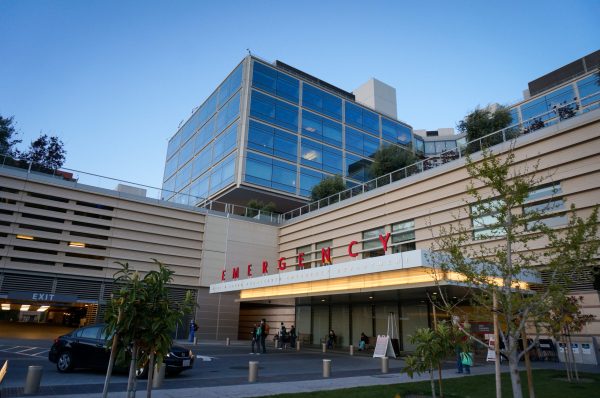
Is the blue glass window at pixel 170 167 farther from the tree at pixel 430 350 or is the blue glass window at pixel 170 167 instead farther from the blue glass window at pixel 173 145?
the tree at pixel 430 350

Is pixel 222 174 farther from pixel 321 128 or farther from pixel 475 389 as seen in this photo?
pixel 475 389

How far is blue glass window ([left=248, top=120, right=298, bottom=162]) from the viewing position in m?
41.7

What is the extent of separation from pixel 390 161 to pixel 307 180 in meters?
9.59

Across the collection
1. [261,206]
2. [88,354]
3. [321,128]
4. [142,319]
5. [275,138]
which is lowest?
[88,354]

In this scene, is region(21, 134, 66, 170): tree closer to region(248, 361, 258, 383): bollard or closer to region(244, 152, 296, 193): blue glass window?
region(244, 152, 296, 193): blue glass window

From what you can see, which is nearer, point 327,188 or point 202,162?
point 327,188

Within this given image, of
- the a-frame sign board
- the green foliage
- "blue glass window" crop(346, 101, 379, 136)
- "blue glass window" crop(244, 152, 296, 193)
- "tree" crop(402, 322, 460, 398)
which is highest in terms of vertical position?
"blue glass window" crop(346, 101, 379, 136)

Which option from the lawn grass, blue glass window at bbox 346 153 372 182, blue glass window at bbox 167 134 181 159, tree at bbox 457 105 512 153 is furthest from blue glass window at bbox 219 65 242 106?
the lawn grass

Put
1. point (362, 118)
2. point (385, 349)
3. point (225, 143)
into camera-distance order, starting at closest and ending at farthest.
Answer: point (385, 349)
point (225, 143)
point (362, 118)

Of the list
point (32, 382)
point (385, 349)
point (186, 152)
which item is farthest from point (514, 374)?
point (186, 152)

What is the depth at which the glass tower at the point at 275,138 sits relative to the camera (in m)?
41.6

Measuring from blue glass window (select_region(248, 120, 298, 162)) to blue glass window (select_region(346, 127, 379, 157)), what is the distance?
8.24 meters

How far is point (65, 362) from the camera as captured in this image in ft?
42.8

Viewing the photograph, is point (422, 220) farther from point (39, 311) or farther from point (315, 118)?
point (39, 311)
